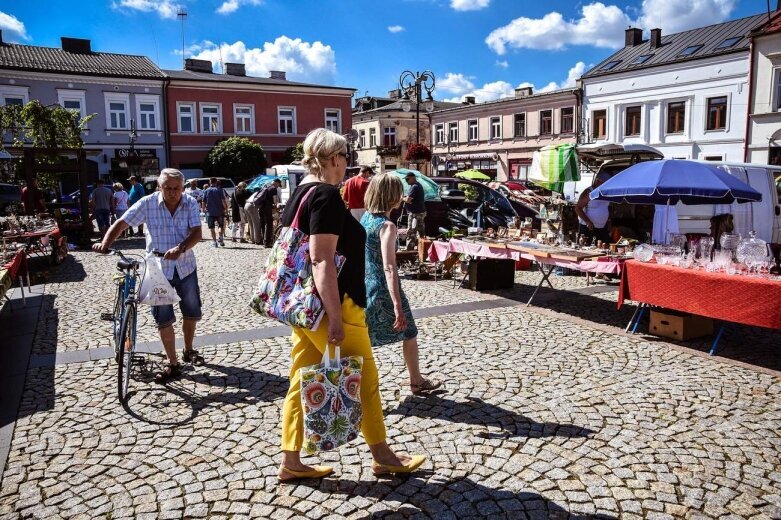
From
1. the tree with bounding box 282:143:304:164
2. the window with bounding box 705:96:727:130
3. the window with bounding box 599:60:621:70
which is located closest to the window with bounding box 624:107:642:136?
the window with bounding box 599:60:621:70

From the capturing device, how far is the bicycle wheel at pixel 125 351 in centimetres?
448

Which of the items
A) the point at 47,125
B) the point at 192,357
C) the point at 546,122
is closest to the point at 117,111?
the point at 47,125

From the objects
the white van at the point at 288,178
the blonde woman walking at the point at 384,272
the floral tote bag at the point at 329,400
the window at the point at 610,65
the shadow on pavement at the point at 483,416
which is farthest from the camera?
the window at the point at 610,65

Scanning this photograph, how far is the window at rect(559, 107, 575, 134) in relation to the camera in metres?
35.1

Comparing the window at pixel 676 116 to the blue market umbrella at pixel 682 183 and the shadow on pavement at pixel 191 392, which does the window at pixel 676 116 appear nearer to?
the blue market umbrella at pixel 682 183

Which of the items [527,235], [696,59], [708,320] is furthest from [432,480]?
[696,59]

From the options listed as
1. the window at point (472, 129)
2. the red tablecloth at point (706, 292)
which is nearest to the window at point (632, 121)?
the window at point (472, 129)

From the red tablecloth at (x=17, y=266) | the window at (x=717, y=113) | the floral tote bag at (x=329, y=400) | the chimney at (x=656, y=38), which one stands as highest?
the chimney at (x=656, y=38)

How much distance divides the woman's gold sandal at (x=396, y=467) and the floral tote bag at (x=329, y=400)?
44cm

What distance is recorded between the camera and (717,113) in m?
27.8

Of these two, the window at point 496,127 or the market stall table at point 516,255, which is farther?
the window at point 496,127

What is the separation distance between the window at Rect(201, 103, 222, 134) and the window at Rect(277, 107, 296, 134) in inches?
151

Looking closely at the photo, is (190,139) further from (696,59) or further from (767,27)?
(767,27)

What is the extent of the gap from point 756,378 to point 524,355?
Result: 6.57 feet
